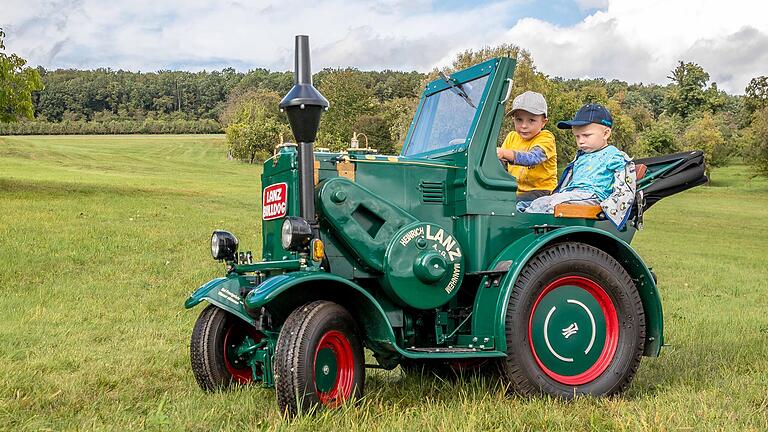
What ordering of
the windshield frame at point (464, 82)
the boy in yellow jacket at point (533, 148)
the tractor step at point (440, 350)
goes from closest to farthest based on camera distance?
the tractor step at point (440, 350) < the windshield frame at point (464, 82) < the boy in yellow jacket at point (533, 148)

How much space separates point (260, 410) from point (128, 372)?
1.81 m

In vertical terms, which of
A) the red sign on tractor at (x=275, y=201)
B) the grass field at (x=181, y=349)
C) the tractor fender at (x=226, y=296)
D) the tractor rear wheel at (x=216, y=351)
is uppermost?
the red sign on tractor at (x=275, y=201)

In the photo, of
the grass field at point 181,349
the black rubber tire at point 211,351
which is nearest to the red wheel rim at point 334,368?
the grass field at point 181,349

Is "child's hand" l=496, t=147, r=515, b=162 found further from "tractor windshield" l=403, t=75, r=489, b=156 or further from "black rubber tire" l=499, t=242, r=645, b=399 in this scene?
"black rubber tire" l=499, t=242, r=645, b=399

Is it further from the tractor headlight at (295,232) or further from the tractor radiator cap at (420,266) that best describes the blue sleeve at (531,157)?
the tractor headlight at (295,232)

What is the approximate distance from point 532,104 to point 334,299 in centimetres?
223

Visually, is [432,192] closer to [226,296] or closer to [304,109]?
[304,109]

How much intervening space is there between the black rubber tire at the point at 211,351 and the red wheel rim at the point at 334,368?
1.12 meters

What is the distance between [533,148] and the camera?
224 inches

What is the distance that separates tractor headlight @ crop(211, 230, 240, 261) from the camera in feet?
17.5

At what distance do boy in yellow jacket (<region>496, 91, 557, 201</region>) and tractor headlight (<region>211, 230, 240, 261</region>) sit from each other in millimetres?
2077

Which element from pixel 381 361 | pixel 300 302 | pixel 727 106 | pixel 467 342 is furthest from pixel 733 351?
pixel 727 106

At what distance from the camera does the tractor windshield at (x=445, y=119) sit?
5484 mm

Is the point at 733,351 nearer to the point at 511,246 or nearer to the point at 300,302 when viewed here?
the point at 511,246
